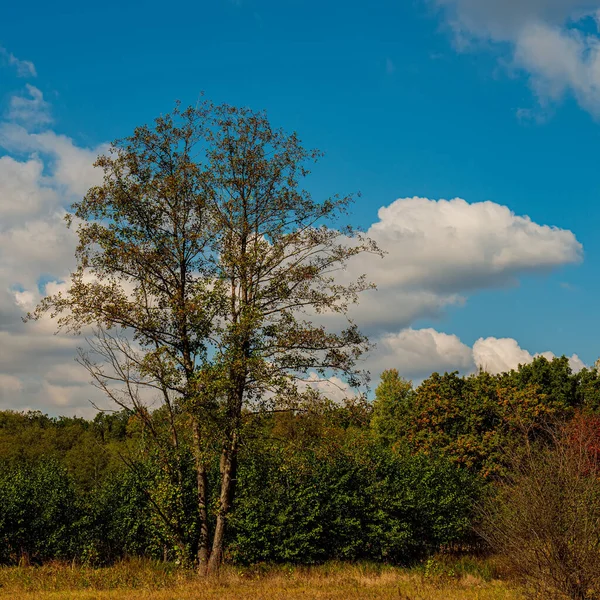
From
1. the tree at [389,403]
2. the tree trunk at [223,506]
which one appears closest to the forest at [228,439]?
the tree trunk at [223,506]

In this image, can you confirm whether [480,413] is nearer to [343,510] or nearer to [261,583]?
[343,510]

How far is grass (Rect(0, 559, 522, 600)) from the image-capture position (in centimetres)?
1578

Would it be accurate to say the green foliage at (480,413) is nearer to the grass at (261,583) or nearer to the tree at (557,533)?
the grass at (261,583)

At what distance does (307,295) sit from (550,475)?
30.8 feet

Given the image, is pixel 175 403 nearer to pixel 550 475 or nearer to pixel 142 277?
pixel 142 277

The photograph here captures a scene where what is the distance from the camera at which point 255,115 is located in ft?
68.8

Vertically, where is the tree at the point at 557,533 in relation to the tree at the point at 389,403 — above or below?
below

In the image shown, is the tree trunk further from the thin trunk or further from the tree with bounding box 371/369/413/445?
the tree with bounding box 371/369/413/445

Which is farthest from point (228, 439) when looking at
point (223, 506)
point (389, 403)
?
point (389, 403)

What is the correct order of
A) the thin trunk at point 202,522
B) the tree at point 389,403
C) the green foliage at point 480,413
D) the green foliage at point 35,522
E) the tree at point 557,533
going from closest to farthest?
the tree at point 557,533, the thin trunk at point 202,522, the green foliage at point 35,522, the green foliage at point 480,413, the tree at point 389,403

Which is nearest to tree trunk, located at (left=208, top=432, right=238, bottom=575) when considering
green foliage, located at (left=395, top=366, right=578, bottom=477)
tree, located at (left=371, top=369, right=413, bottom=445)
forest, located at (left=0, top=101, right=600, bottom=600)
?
forest, located at (left=0, top=101, right=600, bottom=600)

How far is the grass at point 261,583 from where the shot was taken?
1578 cm

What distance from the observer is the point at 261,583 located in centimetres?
1870

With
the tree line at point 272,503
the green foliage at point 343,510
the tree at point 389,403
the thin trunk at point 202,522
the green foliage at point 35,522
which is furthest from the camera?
the tree at point 389,403
